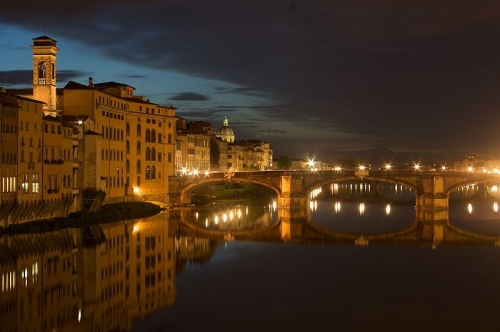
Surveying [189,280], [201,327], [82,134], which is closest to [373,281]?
[189,280]

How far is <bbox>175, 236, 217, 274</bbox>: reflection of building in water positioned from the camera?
40719 millimetres

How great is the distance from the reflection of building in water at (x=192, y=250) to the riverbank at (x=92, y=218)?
7597 mm

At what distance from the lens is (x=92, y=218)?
174ft

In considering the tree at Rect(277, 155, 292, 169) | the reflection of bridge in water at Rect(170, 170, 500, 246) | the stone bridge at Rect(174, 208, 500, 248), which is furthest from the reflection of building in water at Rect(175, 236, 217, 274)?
the tree at Rect(277, 155, 292, 169)

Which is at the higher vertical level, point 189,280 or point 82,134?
point 82,134

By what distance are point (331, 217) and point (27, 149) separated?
33145 mm

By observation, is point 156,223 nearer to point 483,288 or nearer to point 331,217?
point 331,217

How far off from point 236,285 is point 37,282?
910cm

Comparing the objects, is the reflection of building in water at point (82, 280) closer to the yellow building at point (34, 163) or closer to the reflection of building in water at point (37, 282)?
the reflection of building in water at point (37, 282)

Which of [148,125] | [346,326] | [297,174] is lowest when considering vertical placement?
[346,326]

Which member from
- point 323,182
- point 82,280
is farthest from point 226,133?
point 82,280

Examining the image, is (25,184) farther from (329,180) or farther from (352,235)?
(329,180)

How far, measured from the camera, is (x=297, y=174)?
7625 centimetres

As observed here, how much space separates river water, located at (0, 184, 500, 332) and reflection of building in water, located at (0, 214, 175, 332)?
5 centimetres
